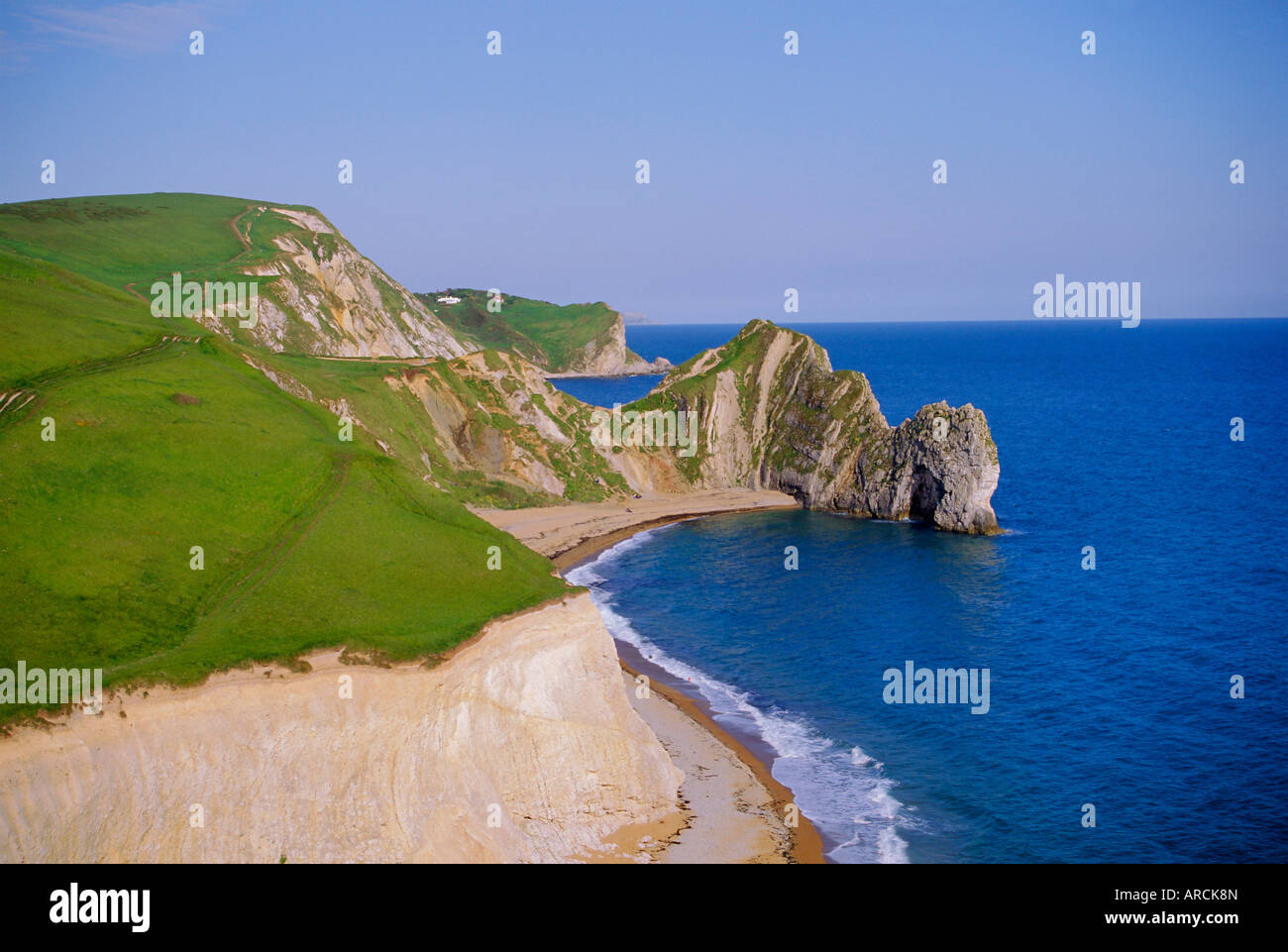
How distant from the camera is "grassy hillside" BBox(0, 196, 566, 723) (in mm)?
31328

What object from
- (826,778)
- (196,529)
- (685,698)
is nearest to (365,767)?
(196,529)

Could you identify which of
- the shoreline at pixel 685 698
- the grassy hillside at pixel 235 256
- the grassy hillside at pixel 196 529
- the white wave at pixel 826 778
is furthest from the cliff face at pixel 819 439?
the grassy hillside at pixel 196 529

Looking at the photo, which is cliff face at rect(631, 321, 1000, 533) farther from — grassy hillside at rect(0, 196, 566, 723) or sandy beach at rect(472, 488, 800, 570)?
grassy hillside at rect(0, 196, 566, 723)

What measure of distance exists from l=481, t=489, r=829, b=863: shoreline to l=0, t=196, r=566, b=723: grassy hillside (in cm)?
1028

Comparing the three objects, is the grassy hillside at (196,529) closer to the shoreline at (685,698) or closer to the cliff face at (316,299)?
the shoreline at (685,698)

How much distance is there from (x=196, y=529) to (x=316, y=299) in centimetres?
7307

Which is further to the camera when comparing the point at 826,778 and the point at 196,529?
the point at 826,778

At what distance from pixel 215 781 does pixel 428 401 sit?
61.1 meters

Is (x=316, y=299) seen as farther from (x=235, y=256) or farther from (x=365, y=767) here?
(x=365, y=767)

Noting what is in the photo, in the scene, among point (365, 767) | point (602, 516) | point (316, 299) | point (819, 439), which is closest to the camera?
point (365, 767)

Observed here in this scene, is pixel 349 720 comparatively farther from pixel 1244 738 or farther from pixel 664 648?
pixel 1244 738

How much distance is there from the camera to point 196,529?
121 ft

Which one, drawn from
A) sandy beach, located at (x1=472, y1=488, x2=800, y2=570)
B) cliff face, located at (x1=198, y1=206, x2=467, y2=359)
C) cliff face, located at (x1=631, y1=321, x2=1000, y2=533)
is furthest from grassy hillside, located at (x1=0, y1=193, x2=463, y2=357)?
cliff face, located at (x1=631, y1=321, x2=1000, y2=533)

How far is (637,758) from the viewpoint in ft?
115
